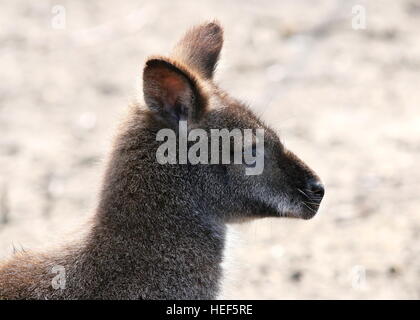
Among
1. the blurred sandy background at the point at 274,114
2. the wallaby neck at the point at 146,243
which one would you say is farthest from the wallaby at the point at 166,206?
the blurred sandy background at the point at 274,114

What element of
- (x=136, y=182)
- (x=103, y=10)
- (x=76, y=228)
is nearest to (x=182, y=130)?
(x=136, y=182)

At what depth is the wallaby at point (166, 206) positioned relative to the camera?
4309 millimetres

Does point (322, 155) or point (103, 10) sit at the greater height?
point (103, 10)

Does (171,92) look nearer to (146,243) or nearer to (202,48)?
(202,48)

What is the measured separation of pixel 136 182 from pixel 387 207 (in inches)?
114

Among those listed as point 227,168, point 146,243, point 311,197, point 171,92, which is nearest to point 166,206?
point 146,243

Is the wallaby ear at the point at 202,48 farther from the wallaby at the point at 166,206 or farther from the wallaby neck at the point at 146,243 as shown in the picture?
the wallaby neck at the point at 146,243

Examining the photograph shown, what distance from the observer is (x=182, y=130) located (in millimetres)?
4520

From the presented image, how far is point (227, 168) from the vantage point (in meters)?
4.59

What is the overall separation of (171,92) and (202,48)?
66 centimetres

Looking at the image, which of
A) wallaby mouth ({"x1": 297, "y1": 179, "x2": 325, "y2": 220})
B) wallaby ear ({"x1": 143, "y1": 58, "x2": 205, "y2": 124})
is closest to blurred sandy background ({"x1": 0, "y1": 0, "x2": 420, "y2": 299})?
wallaby ear ({"x1": 143, "y1": 58, "x2": 205, "y2": 124})

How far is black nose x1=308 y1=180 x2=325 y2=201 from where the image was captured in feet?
15.4
